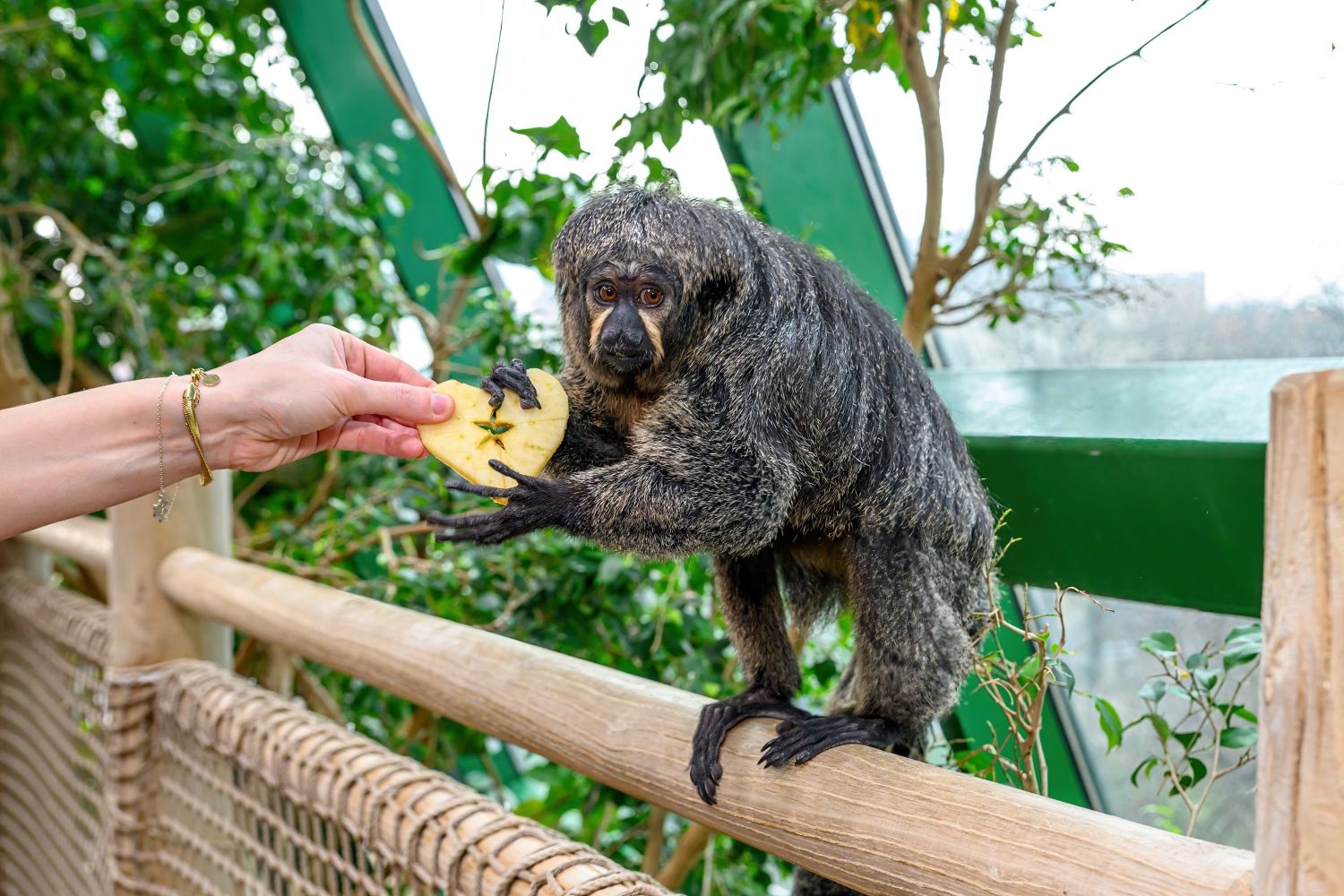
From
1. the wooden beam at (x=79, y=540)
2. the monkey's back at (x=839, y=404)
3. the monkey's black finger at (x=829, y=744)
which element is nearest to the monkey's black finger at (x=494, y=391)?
the monkey's back at (x=839, y=404)

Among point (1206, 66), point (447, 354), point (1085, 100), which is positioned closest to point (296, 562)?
point (447, 354)

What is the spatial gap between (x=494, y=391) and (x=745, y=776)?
2.22 ft

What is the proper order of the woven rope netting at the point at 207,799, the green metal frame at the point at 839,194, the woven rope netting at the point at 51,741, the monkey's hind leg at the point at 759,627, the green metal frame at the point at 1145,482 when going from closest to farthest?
the woven rope netting at the point at 207,799 → the monkey's hind leg at the point at 759,627 → the green metal frame at the point at 1145,482 → the woven rope netting at the point at 51,741 → the green metal frame at the point at 839,194

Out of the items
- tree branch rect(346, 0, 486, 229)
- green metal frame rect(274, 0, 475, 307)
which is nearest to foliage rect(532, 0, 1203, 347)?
tree branch rect(346, 0, 486, 229)

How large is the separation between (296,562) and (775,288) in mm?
2108

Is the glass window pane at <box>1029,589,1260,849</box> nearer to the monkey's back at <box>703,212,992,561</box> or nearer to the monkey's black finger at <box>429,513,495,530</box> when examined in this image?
the monkey's back at <box>703,212,992,561</box>

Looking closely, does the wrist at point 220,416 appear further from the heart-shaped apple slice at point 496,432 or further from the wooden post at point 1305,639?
the wooden post at point 1305,639

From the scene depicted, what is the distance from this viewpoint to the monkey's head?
1.62 m

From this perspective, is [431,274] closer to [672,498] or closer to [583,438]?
[583,438]

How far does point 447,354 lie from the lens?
10.9 ft

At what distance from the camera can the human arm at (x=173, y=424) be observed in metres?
1.42

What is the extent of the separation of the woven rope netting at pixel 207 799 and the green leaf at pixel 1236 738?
884 millimetres

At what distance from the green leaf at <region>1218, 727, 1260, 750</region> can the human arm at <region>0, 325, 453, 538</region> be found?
1.23 meters

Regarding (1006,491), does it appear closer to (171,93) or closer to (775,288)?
(775,288)
